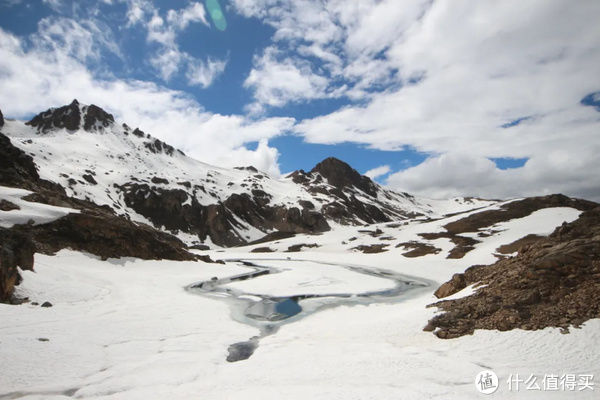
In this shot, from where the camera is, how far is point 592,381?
36.2 ft

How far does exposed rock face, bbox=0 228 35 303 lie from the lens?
19.1m

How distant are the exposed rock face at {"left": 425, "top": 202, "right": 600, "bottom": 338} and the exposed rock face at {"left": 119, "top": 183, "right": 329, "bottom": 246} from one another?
15305 centimetres

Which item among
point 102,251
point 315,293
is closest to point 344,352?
point 315,293

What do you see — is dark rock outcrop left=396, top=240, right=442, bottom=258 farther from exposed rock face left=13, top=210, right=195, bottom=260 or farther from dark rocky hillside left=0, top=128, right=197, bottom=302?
exposed rock face left=13, top=210, right=195, bottom=260

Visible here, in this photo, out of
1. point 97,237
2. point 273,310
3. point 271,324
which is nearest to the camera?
point 271,324

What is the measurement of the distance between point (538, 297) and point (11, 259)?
30.0m

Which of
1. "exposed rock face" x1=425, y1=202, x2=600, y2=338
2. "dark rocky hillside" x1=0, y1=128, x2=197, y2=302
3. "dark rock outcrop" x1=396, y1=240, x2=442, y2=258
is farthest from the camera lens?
"dark rock outcrop" x1=396, y1=240, x2=442, y2=258

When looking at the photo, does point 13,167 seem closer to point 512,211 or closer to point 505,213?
point 505,213

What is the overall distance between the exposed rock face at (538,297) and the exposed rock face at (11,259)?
79.3 feet

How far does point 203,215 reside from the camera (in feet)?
577

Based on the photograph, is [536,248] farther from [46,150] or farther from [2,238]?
[46,150]

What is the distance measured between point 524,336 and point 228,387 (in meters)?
12.8

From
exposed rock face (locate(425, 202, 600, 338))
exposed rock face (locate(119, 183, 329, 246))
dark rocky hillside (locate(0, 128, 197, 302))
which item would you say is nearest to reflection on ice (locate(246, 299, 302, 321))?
exposed rock face (locate(425, 202, 600, 338))

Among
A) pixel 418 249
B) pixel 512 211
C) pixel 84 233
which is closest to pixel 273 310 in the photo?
pixel 84 233
